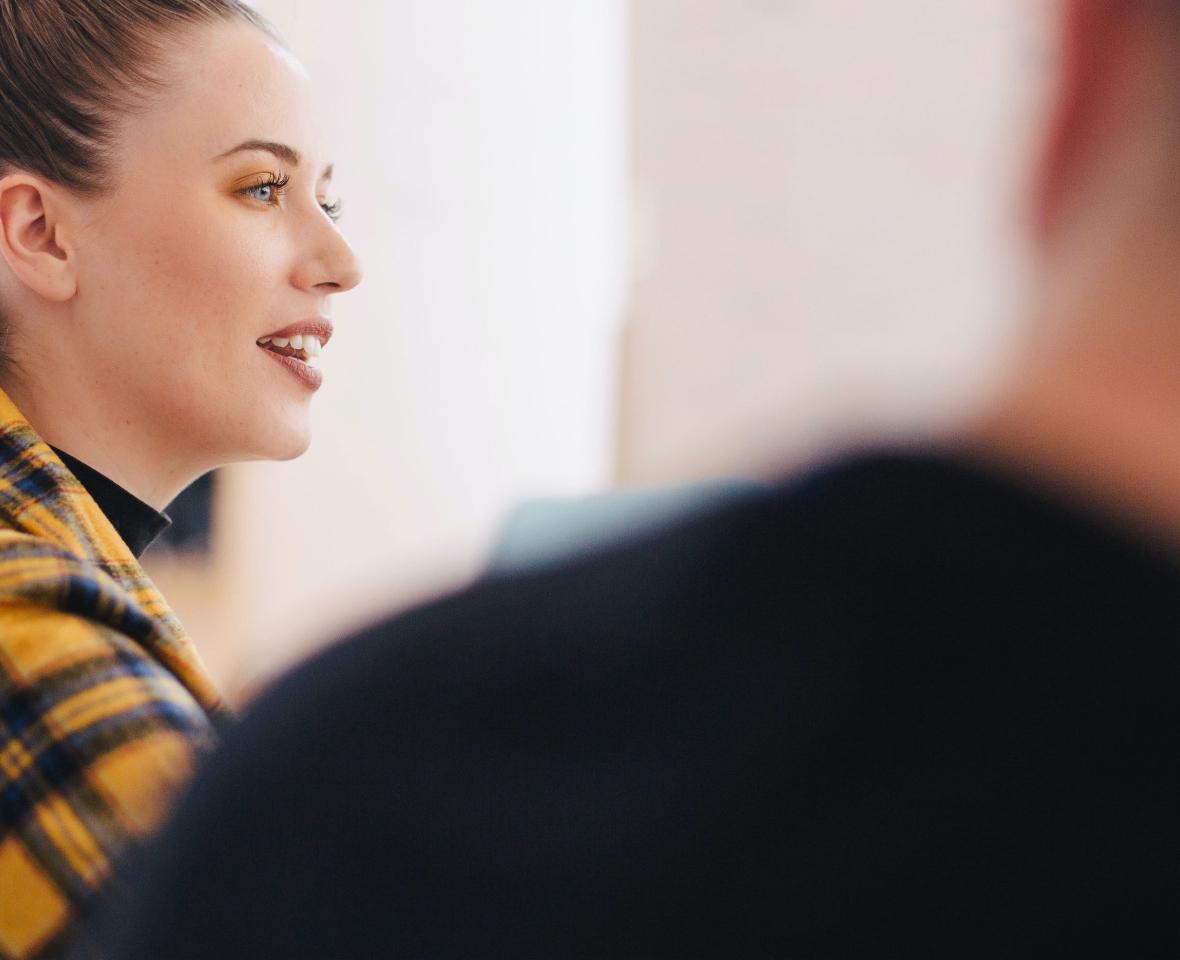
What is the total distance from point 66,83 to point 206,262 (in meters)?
0.15

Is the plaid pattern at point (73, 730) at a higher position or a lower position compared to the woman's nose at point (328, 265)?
lower

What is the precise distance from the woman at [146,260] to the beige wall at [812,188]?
162cm

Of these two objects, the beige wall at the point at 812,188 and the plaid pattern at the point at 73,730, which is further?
the beige wall at the point at 812,188

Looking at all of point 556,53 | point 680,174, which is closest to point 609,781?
point 680,174

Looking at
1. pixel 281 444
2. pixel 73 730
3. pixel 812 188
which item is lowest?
pixel 73 730

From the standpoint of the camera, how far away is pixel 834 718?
9.2 inches

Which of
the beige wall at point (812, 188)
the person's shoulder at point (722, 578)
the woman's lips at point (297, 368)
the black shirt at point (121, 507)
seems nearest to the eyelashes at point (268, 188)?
the woman's lips at point (297, 368)

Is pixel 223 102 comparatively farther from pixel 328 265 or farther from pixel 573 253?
pixel 573 253

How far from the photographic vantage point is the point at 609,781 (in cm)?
24

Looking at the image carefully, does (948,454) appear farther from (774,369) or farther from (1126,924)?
(774,369)

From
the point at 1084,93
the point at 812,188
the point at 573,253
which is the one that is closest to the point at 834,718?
the point at 1084,93

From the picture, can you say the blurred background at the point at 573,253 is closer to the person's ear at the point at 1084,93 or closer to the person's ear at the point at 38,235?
the person's ear at the point at 38,235

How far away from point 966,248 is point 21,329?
6.65 ft

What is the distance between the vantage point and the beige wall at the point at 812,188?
2.50 meters
